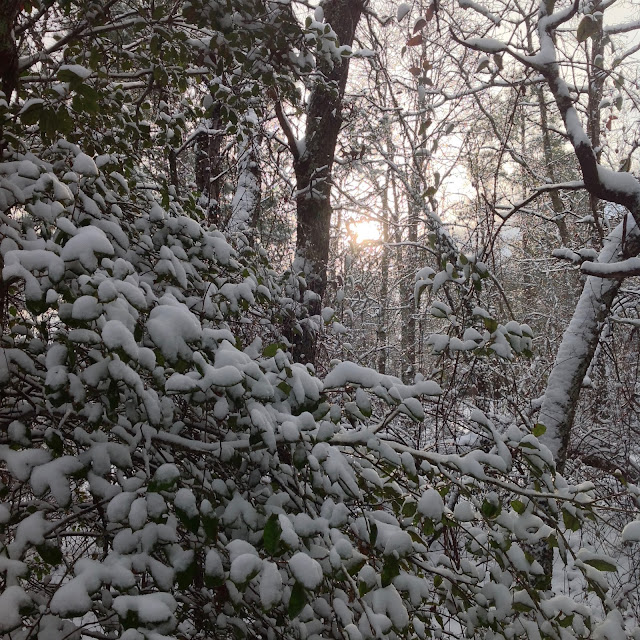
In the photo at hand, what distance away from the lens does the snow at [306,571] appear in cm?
110

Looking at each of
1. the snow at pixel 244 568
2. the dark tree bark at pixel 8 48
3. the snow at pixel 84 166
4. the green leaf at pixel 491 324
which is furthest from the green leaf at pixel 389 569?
the dark tree bark at pixel 8 48

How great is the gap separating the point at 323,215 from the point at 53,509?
9.74 ft

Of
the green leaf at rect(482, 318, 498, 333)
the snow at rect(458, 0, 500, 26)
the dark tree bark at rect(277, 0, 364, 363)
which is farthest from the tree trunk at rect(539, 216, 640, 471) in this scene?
the green leaf at rect(482, 318, 498, 333)

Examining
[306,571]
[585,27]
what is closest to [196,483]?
[306,571]

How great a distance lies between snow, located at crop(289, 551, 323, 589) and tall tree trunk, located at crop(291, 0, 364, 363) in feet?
7.88

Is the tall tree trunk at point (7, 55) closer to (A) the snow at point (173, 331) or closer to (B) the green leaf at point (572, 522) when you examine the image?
(A) the snow at point (173, 331)

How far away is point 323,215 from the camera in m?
3.81

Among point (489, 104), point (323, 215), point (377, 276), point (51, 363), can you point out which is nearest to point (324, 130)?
point (323, 215)

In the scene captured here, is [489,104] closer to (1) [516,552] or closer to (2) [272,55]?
(2) [272,55]

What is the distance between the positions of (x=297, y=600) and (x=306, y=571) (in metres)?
0.07

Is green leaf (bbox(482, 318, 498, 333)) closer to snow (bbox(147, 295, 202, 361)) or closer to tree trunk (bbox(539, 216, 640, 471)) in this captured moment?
snow (bbox(147, 295, 202, 361))

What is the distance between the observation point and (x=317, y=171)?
141 inches

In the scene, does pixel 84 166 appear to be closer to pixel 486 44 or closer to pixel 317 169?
pixel 317 169

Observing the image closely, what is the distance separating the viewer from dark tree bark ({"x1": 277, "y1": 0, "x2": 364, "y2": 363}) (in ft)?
11.9
